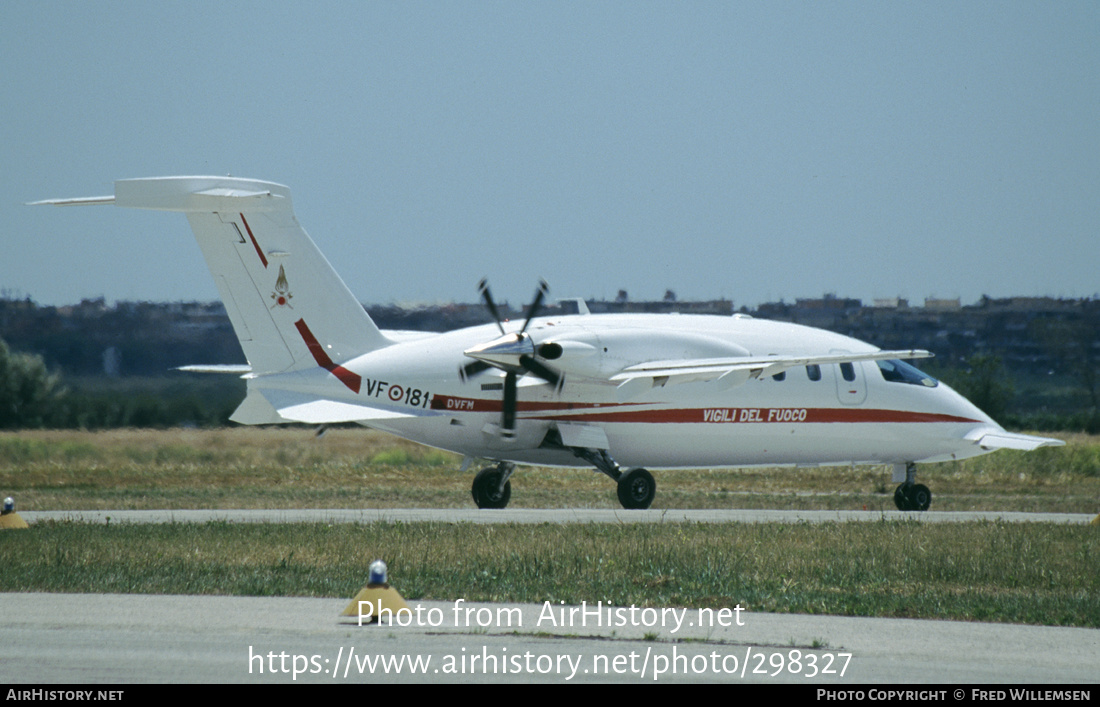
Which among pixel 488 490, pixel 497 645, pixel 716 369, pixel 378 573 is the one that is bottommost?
pixel 488 490

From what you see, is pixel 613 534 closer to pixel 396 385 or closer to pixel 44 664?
pixel 396 385

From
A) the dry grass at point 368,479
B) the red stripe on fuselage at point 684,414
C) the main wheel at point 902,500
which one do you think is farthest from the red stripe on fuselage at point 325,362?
the main wheel at point 902,500

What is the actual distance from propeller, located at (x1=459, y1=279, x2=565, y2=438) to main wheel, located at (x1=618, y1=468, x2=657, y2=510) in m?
2.71

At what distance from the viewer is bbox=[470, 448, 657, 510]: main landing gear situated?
2673 centimetres

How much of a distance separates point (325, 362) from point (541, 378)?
14.4 feet

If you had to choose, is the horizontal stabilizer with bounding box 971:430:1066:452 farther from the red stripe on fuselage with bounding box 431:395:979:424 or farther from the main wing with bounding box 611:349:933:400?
the main wing with bounding box 611:349:933:400

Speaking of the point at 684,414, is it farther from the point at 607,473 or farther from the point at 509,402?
the point at 509,402

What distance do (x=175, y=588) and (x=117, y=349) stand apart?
32.3 meters

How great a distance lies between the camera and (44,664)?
9.38 meters

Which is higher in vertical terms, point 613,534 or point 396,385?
point 396,385

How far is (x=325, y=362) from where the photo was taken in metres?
25.8

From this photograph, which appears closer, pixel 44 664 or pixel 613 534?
pixel 44 664

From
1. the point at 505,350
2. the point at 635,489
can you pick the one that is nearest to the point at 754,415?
the point at 635,489
